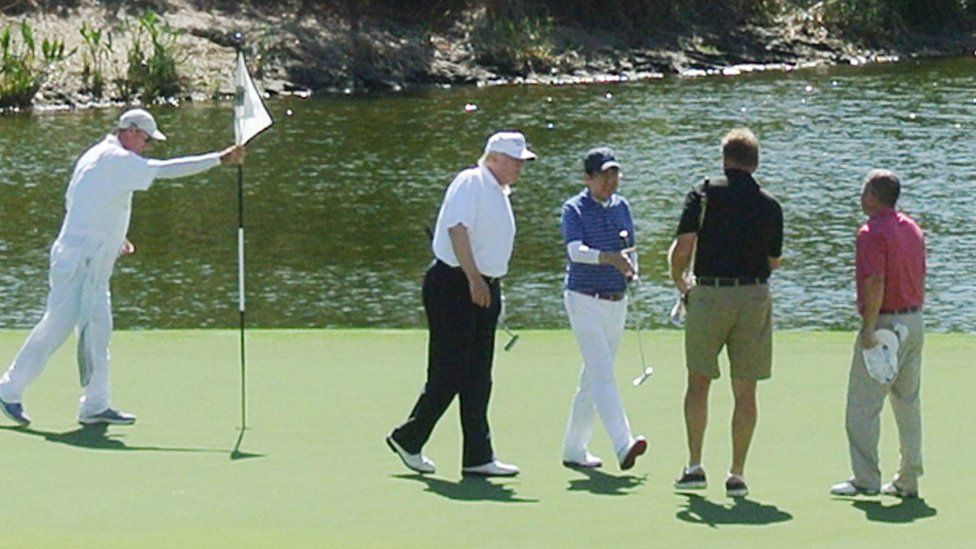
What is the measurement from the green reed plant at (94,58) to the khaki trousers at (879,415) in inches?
1180

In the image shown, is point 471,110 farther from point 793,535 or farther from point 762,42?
point 793,535

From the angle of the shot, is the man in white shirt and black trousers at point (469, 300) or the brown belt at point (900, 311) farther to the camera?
the man in white shirt and black trousers at point (469, 300)

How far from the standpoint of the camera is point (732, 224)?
8.57 metres

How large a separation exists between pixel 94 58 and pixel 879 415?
30.8m

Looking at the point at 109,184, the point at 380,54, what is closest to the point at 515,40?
the point at 380,54

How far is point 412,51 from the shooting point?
141 ft

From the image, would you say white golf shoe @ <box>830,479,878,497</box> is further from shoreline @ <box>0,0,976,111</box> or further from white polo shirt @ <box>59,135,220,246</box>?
shoreline @ <box>0,0,976,111</box>

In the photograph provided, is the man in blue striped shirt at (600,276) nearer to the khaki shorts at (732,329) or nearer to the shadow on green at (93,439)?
the khaki shorts at (732,329)

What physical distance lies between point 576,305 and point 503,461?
2.73 ft

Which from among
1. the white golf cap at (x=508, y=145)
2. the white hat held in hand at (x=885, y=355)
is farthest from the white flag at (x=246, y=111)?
the white hat held in hand at (x=885, y=355)

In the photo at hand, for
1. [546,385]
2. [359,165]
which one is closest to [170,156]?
[359,165]

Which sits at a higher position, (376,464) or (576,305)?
(576,305)

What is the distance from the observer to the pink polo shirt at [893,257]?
8469 millimetres

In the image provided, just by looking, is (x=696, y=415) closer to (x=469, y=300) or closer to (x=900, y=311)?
(x=900, y=311)
